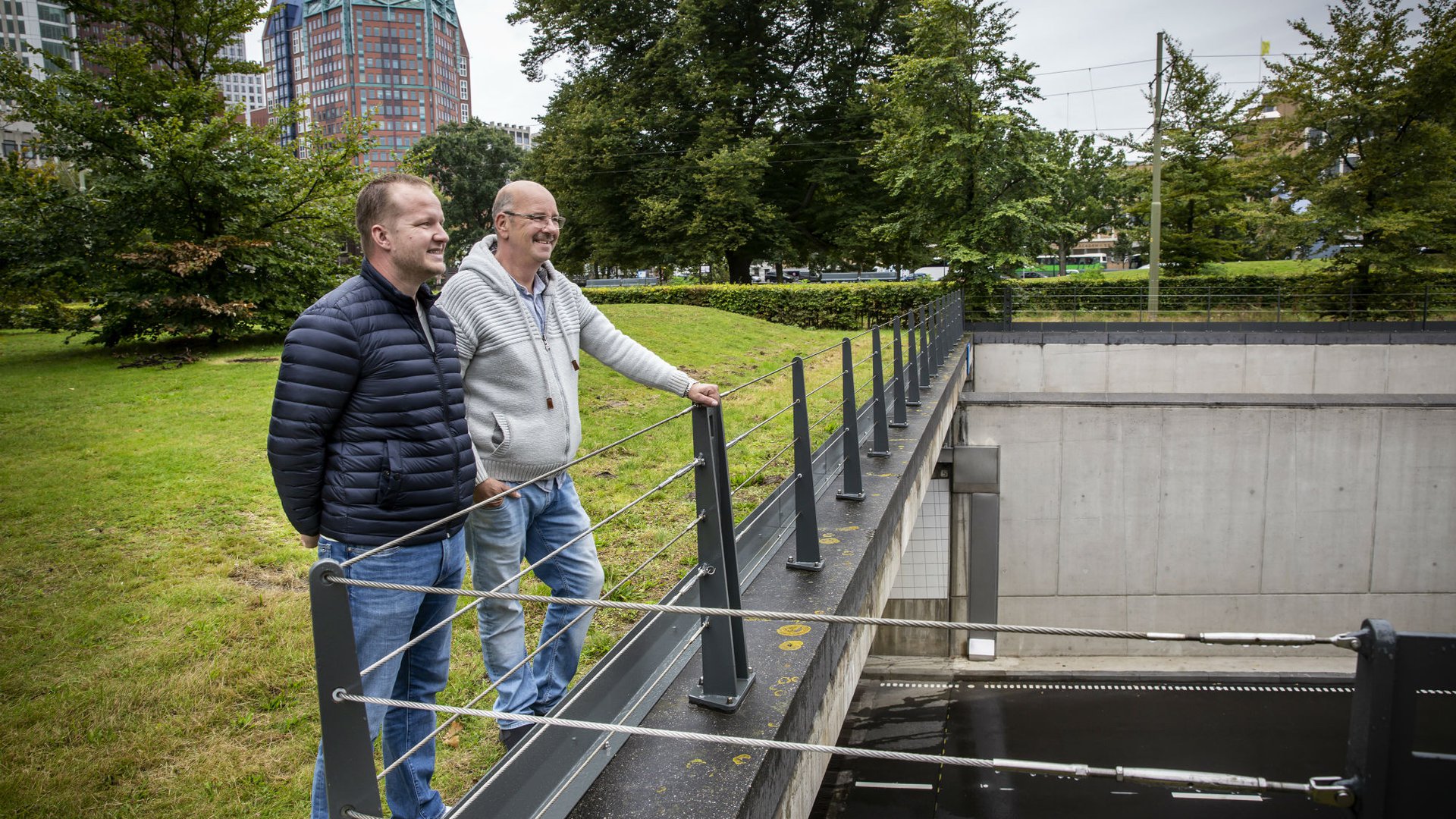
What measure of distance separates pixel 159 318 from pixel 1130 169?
2852 centimetres

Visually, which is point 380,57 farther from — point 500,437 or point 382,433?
point 382,433

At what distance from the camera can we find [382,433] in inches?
91.5

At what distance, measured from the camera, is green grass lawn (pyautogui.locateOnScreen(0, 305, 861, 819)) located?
10.5 feet

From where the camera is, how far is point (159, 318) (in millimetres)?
14469

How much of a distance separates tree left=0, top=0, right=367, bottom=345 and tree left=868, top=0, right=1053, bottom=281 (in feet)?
41.0

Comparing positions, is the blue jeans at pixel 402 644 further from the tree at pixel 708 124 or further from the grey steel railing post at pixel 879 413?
the tree at pixel 708 124

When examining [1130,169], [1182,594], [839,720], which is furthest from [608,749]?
[1130,169]

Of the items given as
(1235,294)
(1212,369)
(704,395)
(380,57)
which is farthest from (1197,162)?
(380,57)

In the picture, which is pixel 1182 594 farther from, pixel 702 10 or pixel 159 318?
pixel 702 10

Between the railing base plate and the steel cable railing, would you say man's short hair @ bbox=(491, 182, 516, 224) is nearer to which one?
the steel cable railing

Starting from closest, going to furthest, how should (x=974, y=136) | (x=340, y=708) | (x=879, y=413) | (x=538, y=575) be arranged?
(x=340, y=708), (x=538, y=575), (x=879, y=413), (x=974, y=136)

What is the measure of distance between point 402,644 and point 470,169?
54.7m

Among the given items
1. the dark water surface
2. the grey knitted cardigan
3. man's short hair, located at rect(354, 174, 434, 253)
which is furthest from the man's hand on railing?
the dark water surface

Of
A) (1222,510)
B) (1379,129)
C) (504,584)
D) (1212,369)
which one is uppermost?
(1379,129)
